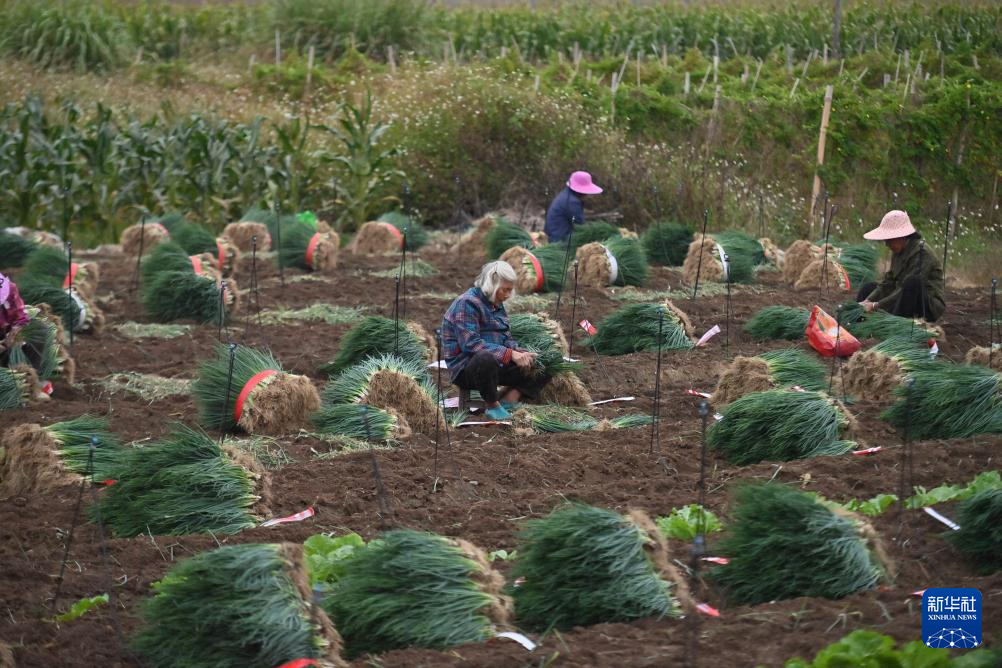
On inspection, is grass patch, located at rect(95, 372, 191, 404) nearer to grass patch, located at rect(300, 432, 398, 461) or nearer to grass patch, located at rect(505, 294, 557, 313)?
grass patch, located at rect(300, 432, 398, 461)

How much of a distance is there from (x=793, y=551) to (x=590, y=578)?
80 centimetres

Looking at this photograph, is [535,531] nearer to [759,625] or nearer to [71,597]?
[759,625]

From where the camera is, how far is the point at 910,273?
1036cm

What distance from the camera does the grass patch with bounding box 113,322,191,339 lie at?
1105 cm

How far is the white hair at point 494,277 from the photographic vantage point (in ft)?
27.0

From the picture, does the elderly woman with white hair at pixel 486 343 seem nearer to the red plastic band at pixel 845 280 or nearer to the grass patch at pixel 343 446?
the grass patch at pixel 343 446

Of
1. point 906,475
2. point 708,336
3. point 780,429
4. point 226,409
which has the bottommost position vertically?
point 708,336

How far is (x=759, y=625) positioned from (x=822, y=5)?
2482cm

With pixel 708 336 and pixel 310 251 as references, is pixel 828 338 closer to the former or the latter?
pixel 708 336

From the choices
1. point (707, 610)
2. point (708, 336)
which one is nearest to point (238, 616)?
point (707, 610)

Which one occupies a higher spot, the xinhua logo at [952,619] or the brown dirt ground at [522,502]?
the xinhua logo at [952,619]

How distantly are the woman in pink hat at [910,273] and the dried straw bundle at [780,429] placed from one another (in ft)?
11.4

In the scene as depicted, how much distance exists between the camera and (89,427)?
7.23 metres

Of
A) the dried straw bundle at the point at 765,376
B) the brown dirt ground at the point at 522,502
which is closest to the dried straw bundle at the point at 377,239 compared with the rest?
the brown dirt ground at the point at 522,502
